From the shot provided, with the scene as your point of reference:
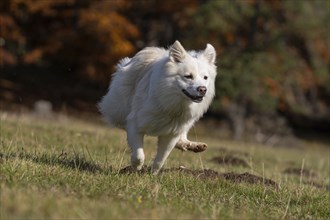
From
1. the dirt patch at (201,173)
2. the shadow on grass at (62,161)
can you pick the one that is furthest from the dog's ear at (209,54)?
the shadow on grass at (62,161)

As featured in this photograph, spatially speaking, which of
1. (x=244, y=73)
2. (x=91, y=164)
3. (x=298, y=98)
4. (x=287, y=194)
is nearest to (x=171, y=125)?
(x=91, y=164)

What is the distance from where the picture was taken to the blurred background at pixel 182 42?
3228 cm

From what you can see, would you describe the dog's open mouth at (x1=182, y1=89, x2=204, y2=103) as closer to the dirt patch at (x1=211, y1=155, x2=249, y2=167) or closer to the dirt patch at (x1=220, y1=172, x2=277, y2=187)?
the dirt patch at (x1=220, y1=172, x2=277, y2=187)

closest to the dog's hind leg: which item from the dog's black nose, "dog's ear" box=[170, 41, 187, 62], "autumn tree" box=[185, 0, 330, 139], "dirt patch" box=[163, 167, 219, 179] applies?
"dirt patch" box=[163, 167, 219, 179]

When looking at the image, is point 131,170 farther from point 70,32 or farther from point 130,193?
point 70,32

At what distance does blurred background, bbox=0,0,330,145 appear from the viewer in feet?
106

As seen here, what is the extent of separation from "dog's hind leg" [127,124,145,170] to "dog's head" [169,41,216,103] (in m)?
0.87

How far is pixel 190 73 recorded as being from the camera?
336 inches

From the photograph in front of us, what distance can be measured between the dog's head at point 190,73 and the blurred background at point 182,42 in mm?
22345

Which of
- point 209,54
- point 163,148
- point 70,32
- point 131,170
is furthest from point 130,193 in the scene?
point 70,32

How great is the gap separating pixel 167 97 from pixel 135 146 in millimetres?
778

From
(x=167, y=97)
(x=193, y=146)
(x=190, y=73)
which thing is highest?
(x=190, y=73)

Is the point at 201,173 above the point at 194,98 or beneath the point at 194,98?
beneath

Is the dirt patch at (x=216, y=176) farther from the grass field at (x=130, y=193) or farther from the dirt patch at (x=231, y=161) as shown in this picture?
the dirt patch at (x=231, y=161)
